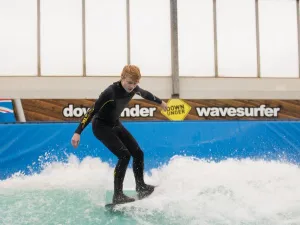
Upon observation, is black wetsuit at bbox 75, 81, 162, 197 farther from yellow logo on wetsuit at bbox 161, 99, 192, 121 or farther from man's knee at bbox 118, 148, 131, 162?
yellow logo on wetsuit at bbox 161, 99, 192, 121

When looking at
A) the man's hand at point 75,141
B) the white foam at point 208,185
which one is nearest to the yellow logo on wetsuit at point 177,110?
the white foam at point 208,185

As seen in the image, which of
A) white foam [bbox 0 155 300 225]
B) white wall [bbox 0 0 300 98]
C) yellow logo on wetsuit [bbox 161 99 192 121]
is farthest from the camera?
white wall [bbox 0 0 300 98]

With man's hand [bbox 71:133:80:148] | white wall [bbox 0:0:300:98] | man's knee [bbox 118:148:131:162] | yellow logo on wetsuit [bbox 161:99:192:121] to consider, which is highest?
white wall [bbox 0:0:300:98]

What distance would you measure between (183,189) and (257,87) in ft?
23.7

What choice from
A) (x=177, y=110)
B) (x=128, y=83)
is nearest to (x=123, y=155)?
(x=128, y=83)

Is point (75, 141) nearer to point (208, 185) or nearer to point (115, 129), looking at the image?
point (115, 129)

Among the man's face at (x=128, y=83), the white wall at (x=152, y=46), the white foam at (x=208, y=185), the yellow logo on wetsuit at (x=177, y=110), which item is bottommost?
the white foam at (x=208, y=185)

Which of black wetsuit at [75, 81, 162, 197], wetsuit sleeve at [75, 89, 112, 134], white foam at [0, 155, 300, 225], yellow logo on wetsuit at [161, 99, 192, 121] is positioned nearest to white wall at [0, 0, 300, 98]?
yellow logo on wetsuit at [161, 99, 192, 121]

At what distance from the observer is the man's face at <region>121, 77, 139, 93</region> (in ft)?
10.1

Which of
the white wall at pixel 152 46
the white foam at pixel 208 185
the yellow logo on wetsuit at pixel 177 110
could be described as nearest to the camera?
the white foam at pixel 208 185

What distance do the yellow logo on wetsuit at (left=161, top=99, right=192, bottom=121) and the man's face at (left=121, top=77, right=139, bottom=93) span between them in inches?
201

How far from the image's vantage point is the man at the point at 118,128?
3.14 metres

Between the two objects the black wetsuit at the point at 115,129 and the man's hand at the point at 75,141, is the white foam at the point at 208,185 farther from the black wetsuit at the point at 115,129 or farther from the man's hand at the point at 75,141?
the man's hand at the point at 75,141

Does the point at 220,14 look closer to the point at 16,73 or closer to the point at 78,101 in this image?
the point at 78,101
